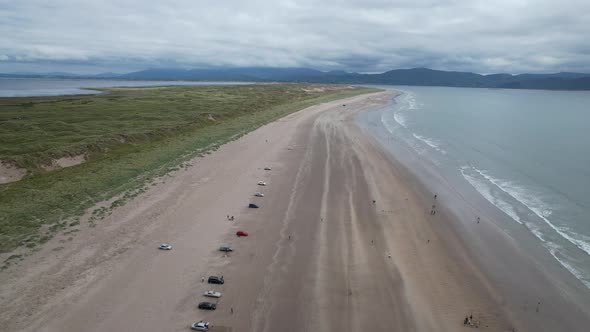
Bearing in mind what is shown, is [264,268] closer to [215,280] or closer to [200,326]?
[215,280]

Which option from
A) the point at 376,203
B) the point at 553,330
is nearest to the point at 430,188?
the point at 376,203

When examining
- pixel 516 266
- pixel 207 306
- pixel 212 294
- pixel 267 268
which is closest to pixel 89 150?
pixel 267 268

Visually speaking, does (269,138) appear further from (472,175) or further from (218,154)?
(472,175)

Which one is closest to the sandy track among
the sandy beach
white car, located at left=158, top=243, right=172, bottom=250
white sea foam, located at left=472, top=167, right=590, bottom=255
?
the sandy beach

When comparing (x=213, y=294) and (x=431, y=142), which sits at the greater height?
(x=431, y=142)

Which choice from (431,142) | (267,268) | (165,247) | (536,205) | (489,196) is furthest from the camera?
(431,142)
